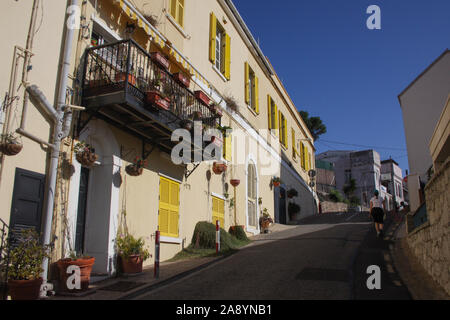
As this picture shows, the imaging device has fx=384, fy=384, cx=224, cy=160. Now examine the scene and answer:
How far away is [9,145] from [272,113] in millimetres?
16155

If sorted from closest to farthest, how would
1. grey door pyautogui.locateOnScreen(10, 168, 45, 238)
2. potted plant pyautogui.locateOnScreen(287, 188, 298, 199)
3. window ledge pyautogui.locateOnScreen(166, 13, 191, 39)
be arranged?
1. grey door pyautogui.locateOnScreen(10, 168, 45, 238)
2. window ledge pyautogui.locateOnScreen(166, 13, 191, 39)
3. potted plant pyautogui.locateOnScreen(287, 188, 298, 199)

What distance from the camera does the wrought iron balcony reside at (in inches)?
293

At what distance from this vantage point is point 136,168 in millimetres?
8648

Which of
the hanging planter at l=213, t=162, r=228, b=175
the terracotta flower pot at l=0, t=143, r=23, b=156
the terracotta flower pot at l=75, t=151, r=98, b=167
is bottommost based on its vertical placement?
the terracotta flower pot at l=0, t=143, r=23, b=156

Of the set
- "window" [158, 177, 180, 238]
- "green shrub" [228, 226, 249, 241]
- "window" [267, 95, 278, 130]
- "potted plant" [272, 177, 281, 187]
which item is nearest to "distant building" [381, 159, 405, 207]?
"window" [267, 95, 278, 130]

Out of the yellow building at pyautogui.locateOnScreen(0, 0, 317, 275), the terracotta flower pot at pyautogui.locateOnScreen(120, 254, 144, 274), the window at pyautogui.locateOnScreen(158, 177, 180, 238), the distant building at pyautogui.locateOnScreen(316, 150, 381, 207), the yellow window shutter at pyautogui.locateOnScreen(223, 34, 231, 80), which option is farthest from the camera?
the distant building at pyautogui.locateOnScreen(316, 150, 381, 207)

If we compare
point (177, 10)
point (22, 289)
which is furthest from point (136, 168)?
point (177, 10)

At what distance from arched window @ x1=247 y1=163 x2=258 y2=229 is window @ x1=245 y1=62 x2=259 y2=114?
111 inches

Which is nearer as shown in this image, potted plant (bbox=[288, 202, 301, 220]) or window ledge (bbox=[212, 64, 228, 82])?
window ledge (bbox=[212, 64, 228, 82])

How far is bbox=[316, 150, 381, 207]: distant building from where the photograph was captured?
43.0m

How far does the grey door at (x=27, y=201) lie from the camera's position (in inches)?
233

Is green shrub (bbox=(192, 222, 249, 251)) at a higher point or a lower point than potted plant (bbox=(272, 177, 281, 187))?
lower

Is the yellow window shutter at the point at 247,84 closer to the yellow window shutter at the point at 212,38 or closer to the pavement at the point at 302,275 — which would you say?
the yellow window shutter at the point at 212,38

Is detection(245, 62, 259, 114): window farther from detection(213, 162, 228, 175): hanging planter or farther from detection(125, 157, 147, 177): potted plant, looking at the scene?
detection(125, 157, 147, 177): potted plant
